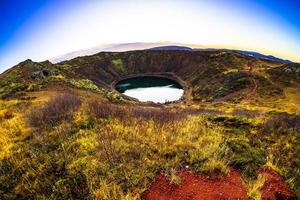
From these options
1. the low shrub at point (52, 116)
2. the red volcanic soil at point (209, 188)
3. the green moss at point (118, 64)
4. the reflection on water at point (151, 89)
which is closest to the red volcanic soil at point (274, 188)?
the red volcanic soil at point (209, 188)

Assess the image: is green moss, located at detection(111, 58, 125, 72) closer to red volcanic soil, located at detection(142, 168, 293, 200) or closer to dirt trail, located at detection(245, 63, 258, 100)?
dirt trail, located at detection(245, 63, 258, 100)

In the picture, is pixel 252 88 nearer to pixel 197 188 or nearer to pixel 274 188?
pixel 274 188

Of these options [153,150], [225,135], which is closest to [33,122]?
[153,150]

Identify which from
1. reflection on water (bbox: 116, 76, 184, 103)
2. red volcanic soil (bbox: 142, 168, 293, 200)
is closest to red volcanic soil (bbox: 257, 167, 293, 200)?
red volcanic soil (bbox: 142, 168, 293, 200)

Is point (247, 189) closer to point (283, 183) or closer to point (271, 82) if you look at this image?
point (283, 183)

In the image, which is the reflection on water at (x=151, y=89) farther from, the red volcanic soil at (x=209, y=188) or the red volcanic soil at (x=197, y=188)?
the red volcanic soil at (x=197, y=188)

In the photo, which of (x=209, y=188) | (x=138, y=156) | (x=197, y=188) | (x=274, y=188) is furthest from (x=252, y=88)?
(x=197, y=188)

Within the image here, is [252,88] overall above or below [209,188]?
below
